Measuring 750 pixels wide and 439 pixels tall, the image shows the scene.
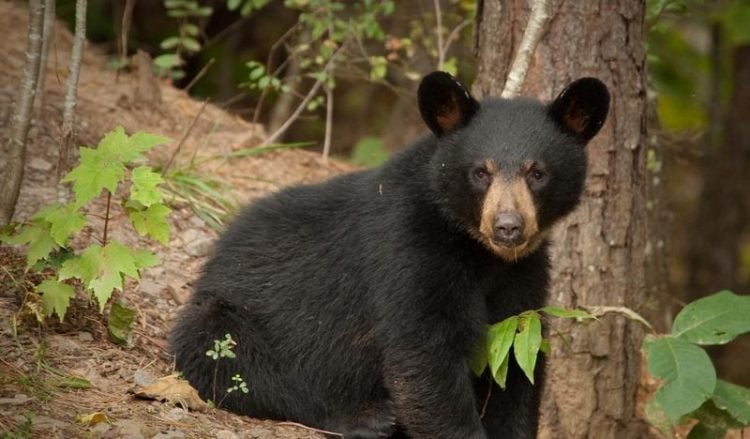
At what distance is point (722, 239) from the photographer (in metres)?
13.3

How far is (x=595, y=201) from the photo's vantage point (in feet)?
20.1

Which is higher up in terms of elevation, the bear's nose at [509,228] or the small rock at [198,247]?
the bear's nose at [509,228]

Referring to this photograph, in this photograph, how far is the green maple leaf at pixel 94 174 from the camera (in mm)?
4727

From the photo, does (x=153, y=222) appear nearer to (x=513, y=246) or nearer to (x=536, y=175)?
(x=513, y=246)

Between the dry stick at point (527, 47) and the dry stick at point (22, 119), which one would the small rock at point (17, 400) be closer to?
the dry stick at point (22, 119)

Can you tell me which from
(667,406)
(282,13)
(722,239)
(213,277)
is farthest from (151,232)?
(722,239)

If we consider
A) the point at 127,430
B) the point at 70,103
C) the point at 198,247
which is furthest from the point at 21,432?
the point at 198,247

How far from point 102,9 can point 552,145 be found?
27.6 ft

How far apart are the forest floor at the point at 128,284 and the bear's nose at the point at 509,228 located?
1.40 metres

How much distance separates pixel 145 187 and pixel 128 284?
1.40m

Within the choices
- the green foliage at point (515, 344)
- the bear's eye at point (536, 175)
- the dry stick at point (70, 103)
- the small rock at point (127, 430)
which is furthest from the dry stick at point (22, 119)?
the bear's eye at point (536, 175)

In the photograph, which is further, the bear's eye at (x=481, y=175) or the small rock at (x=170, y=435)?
→ the bear's eye at (x=481, y=175)

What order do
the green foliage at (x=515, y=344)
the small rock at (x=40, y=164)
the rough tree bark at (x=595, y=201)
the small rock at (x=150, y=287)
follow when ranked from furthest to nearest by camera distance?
1. the small rock at (x=40, y=164)
2. the small rock at (x=150, y=287)
3. the rough tree bark at (x=595, y=201)
4. the green foliage at (x=515, y=344)

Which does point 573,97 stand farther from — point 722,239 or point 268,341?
point 722,239
